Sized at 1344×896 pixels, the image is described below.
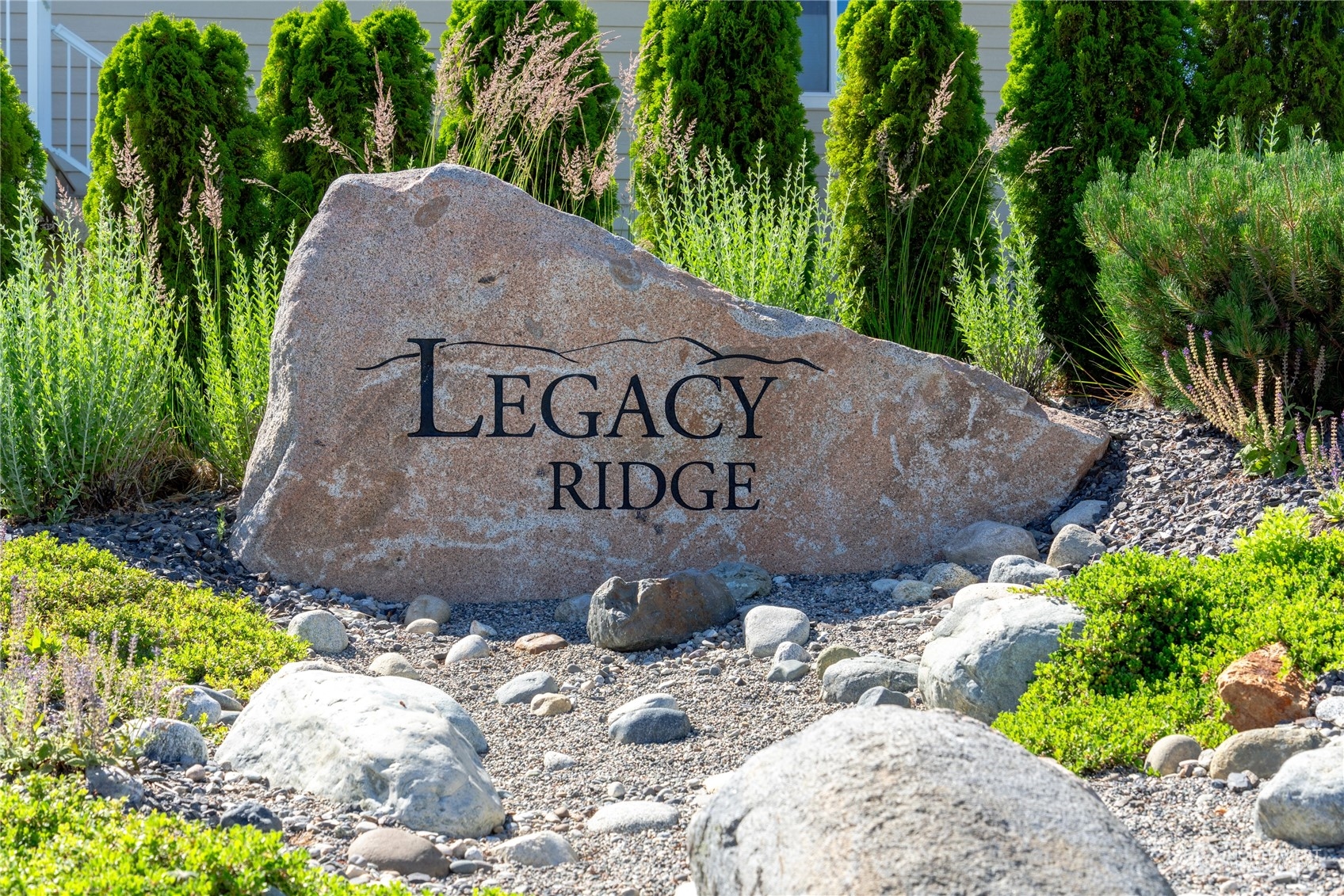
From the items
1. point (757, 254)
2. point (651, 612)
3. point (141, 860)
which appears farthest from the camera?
point (757, 254)

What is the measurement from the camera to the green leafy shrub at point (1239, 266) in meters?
4.78

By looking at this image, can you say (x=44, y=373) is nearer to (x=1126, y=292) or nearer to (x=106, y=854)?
(x=106, y=854)

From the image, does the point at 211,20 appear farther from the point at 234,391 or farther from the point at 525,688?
the point at 525,688

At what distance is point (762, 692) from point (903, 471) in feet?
5.32

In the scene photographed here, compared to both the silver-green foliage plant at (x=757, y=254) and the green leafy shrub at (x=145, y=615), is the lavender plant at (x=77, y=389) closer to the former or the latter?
the green leafy shrub at (x=145, y=615)

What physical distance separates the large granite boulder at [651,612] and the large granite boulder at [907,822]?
2031mm

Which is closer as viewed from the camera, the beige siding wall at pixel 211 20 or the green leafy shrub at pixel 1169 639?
the green leafy shrub at pixel 1169 639

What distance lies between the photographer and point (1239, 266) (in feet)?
16.3

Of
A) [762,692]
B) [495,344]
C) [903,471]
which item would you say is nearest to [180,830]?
[762,692]

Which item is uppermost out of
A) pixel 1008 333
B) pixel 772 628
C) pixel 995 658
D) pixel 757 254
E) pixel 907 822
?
pixel 757 254

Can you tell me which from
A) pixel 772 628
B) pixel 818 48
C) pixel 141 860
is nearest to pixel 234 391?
pixel 772 628

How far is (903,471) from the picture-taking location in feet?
16.5

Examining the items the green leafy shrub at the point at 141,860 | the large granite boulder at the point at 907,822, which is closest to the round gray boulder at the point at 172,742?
the green leafy shrub at the point at 141,860

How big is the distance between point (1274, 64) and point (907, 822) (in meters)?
6.76
